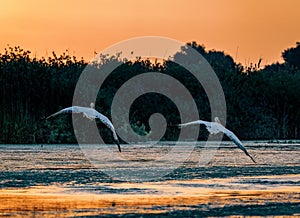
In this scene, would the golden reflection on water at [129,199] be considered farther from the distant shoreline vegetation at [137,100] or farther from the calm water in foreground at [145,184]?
the distant shoreline vegetation at [137,100]

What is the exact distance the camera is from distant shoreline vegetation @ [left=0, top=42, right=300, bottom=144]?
37.2 metres

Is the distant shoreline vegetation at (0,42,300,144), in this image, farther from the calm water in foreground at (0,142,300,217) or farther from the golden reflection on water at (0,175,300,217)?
the golden reflection on water at (0,175,300,217)

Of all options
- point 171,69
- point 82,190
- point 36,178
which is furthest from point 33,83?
point 82,190

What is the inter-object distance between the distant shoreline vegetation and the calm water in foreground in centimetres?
576

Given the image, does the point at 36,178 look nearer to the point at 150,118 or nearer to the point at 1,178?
the point at 1,178

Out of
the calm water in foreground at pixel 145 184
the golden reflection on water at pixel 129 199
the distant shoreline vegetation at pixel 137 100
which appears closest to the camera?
the golden reflection on water at pixel 129 199

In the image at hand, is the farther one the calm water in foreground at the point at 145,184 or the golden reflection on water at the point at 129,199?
the calm water in foreground at the point at 145,184

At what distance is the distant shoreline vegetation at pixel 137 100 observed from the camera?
37250mm

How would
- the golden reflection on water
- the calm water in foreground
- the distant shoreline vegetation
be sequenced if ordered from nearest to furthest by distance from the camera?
the golden reflection on water < the calm water in foreground < the distant shoreline vegetation

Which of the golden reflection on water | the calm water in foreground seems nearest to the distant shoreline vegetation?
the calm water in foreground

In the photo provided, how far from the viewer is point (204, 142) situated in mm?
40031

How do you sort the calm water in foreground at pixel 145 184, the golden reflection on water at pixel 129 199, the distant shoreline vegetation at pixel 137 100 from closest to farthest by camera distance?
the golden reflection on water at pixel 129 199 → the calm water in foreground at pixel 145 184 → the distant shoreline vegetation at pixel 137 100

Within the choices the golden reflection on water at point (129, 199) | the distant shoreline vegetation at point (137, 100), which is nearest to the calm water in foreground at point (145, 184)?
the golden reflection on water at point (129, 199)

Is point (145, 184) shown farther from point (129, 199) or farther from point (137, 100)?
point (137, 100)
